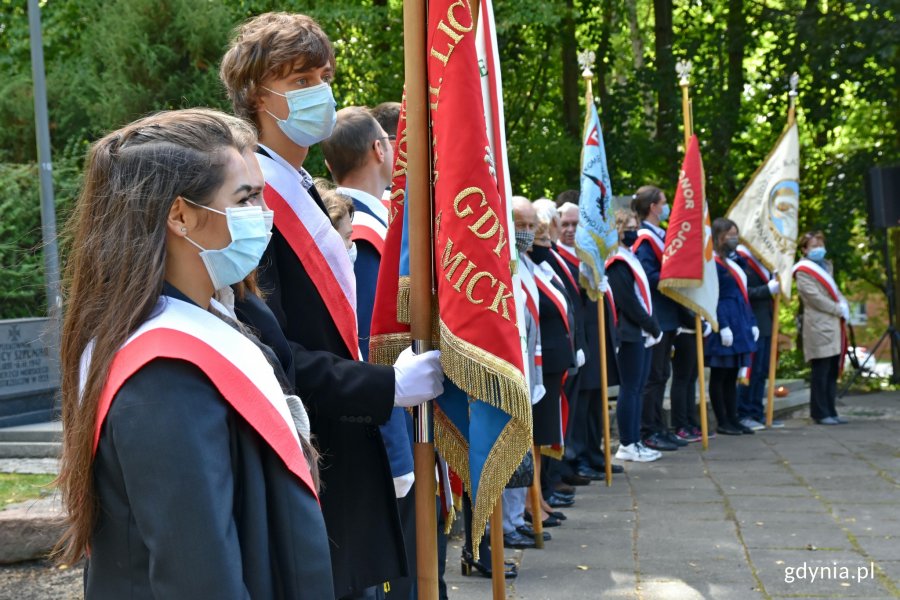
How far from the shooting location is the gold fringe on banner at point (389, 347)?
3.42 meters

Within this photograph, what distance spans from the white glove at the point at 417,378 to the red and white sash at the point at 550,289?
3.97 meters

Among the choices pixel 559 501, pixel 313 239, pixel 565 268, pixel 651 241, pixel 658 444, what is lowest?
pixel 658 444

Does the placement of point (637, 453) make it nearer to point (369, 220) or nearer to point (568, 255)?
point (568, 255)

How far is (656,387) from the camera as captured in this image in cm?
1031

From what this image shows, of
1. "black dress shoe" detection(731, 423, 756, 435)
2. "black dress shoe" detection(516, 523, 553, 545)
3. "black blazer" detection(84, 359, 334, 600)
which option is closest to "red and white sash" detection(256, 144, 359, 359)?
"black blazer" detection(84, 359, 334, 600)

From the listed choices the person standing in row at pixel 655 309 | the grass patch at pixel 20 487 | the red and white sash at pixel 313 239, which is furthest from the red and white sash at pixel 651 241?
the red and white sash at pixel 313 239

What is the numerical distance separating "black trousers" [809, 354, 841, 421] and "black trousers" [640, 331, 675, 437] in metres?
2.59

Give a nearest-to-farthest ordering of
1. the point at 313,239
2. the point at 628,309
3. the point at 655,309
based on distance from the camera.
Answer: the point at 313,239, the point at 628,309, the point at 655,309

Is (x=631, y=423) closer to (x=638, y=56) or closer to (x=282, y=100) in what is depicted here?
(x=282, y=100)

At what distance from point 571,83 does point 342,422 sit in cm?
1677

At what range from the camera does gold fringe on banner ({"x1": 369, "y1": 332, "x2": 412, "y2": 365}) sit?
3418mm

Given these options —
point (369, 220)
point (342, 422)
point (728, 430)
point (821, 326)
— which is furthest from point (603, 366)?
point (342, 422)

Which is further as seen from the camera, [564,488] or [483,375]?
[564,488]
